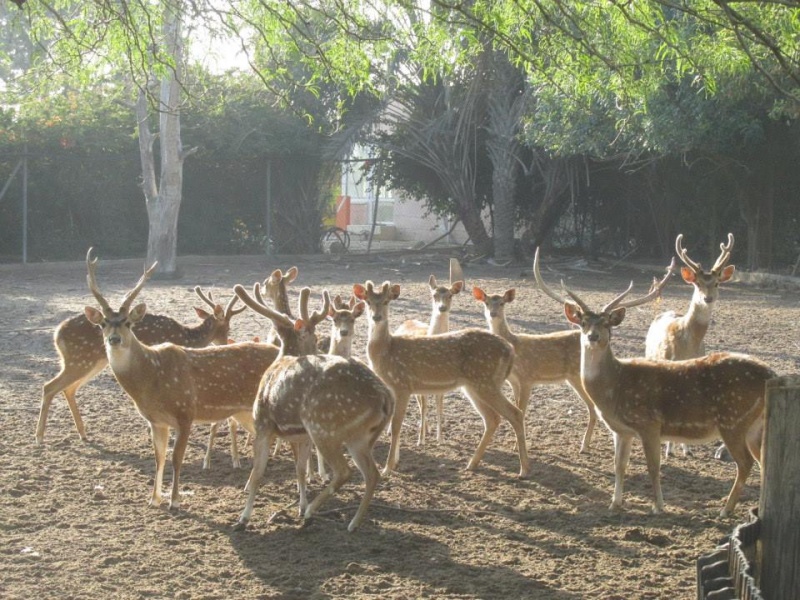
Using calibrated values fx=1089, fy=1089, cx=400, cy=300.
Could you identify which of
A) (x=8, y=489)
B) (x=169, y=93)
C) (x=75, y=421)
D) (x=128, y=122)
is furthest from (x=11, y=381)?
(x=128, y=122)

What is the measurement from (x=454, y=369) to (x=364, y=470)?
1671 mm

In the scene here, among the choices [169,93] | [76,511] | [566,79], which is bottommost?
[76,511]

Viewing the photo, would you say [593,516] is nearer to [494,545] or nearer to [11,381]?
[494,545]

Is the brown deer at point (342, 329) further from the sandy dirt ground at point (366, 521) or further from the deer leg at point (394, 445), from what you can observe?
the sandy dirt ground at point (366, 521)

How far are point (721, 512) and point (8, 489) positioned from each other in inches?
170

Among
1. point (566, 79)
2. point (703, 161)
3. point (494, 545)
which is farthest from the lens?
point (703, 161)

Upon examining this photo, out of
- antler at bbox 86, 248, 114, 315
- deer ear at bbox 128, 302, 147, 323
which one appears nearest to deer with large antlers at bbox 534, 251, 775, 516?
deer ear at bbox 128, 302, 147, 323

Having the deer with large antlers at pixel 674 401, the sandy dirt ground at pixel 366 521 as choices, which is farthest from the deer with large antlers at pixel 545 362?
the deer with large antlers at pixel 674 401

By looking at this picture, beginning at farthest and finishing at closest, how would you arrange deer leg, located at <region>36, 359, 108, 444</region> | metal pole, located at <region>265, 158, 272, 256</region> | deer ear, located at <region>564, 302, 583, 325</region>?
metal pole, located at <region>265, 158, 272, 256</region> → deer leg, located at <region>36, 359, 108, 444</region> → deer ear, located at <region>564, 302, 583, 325</region>

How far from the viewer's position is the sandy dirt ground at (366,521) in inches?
208

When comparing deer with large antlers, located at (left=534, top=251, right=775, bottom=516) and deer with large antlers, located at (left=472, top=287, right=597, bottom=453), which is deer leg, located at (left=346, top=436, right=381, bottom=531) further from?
deer with large antlers, located at (left=472, top=287, right=597, bottom=453)

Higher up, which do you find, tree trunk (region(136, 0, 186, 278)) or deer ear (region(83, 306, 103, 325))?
tree trunk (region(136, 0, 186, 278))

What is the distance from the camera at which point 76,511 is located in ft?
21.0

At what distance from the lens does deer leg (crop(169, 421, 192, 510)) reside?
6.50 meters
